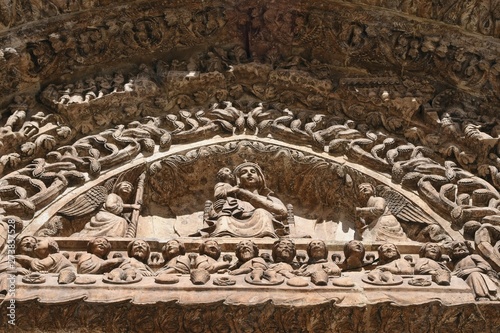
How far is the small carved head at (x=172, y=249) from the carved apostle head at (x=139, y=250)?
0.12 metres

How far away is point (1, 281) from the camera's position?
16.2 feet

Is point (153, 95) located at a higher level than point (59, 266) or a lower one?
higher

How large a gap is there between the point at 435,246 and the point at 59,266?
269cm

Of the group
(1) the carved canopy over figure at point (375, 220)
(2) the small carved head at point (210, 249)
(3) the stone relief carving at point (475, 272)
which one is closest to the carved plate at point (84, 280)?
(2) the small carved head at point (210, 249)

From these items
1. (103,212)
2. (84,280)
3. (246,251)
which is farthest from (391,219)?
(84,280)

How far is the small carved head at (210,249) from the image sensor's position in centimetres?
558

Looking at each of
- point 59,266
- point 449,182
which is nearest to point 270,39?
point 449,182

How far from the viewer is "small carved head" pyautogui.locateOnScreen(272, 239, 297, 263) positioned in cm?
552

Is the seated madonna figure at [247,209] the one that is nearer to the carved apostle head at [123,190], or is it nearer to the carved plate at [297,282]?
the carved apostle head at [123,190]

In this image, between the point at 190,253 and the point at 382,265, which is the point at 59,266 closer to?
the point at 190,253

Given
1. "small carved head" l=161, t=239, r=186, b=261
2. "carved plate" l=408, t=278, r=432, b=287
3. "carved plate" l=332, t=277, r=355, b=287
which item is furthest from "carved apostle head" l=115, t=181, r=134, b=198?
"carved plate" l=408, t=278, r=432, b=287

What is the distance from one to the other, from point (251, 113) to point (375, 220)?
1.85 meters

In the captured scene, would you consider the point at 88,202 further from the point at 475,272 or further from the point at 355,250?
the point at 475,272

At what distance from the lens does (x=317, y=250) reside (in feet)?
18.3
